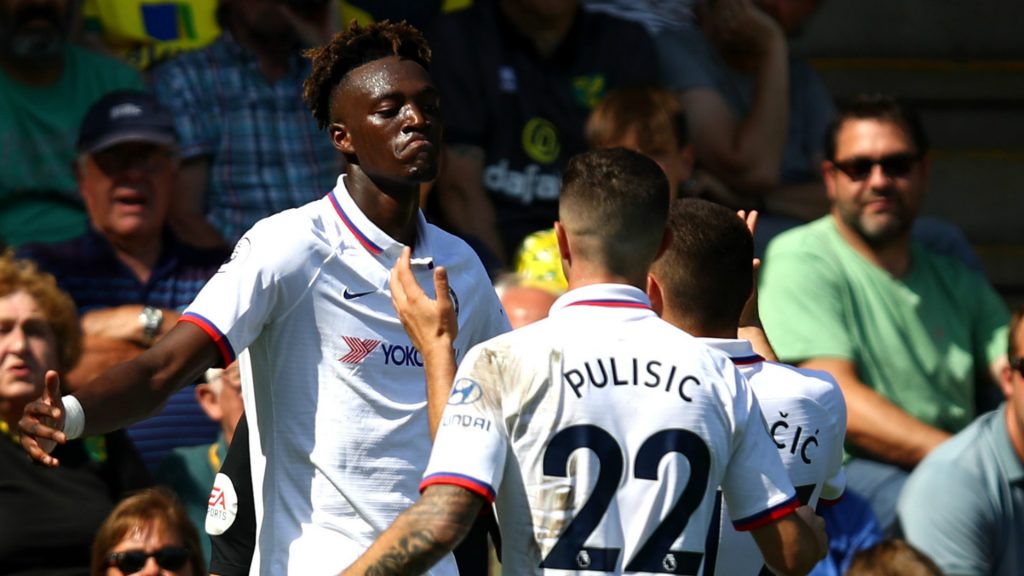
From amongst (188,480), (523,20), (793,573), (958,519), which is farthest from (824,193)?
(793,573)

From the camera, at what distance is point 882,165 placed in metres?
7.15

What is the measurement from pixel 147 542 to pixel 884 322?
10.8ft

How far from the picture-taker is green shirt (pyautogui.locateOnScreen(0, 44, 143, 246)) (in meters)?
6.98

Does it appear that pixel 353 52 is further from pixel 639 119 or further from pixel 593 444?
pixel 639 119

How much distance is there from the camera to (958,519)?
20.6 ft

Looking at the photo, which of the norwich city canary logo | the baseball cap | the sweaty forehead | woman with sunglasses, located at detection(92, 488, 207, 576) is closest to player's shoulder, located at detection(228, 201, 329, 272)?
the sweaty forehead

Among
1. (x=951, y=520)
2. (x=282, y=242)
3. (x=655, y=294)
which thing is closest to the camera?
(x=655, y=294)

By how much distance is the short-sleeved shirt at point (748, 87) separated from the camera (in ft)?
26.9

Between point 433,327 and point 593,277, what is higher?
point 593,277

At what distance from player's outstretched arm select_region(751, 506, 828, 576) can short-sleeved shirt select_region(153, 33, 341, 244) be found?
4.32 metres

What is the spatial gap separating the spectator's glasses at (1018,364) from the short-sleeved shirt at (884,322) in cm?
72

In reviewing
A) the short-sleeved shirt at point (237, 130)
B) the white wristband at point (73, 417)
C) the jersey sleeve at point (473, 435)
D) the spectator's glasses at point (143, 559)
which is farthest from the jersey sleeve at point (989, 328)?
the white wristband at point (73, 417)

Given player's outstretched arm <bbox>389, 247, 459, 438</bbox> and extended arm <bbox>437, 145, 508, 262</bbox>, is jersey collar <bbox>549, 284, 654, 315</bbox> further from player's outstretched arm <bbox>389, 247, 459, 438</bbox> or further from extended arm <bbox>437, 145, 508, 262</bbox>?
extended arm <bbox>437, 145, 508, 262</bbox>

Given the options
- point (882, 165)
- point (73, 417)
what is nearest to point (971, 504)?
point (882, 165)
